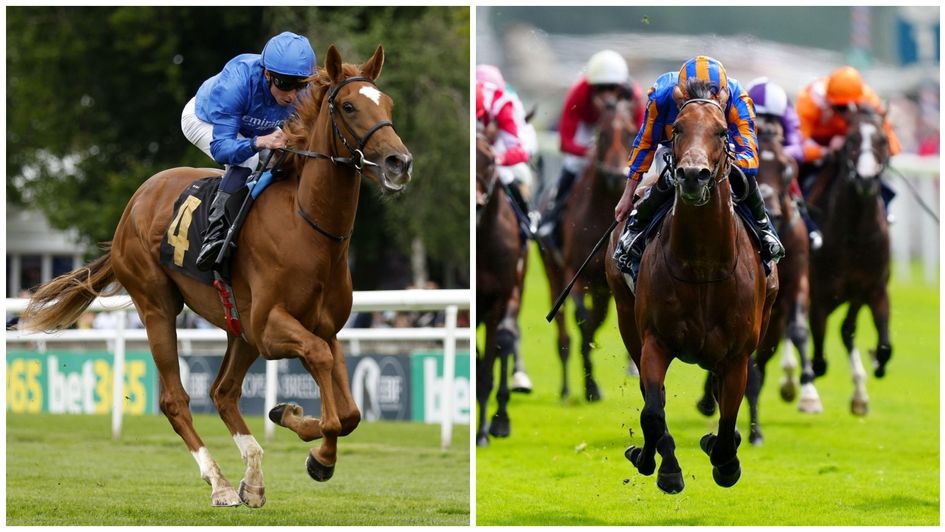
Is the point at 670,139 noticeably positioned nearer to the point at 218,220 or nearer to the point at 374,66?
the point at 374,66

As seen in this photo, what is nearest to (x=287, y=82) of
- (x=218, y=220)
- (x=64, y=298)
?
(x=218, y=220)

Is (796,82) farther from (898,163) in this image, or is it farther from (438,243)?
(438,243)

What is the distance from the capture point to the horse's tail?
261 inches

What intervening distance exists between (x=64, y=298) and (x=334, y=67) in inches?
82.5

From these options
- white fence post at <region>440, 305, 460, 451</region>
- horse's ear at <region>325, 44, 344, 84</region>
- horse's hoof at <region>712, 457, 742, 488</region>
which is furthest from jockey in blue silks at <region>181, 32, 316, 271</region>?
white fence post at <region>440, 305, 460, 451</region>

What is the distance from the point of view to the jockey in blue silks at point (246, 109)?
5574 mm

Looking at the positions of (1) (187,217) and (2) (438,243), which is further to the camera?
(2) (438,243)

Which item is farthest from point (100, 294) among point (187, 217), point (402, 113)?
point (402, 113)

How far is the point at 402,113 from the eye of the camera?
1878 cm

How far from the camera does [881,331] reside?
9031 mm

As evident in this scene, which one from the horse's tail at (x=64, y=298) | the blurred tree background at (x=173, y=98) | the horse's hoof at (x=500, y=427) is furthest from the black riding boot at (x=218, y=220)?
the blurred tree background at (x=173, y=98)

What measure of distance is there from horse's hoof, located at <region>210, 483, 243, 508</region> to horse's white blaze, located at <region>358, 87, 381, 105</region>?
62.3 inches

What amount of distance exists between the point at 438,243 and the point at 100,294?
41.5 ft

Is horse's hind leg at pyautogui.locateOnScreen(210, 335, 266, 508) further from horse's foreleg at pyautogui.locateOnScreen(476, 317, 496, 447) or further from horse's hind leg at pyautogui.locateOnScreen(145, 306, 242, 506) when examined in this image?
horse's foreleg at pyautogui.locateOnScreen(476, 317, 496, 447)
